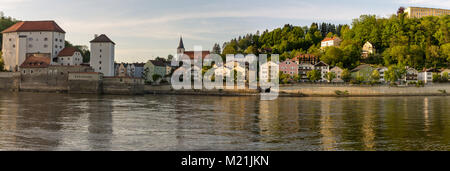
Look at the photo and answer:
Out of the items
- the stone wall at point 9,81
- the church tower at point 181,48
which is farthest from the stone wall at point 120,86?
the church tower at point 181,48

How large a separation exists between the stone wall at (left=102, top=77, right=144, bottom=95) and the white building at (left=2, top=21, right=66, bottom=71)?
1178 centimetres

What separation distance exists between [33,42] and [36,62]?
5.04 m

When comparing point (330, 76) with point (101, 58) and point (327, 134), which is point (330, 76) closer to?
point (101, 58)

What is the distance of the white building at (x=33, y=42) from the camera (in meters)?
60.6

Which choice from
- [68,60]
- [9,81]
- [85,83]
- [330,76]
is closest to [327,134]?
[85,83]

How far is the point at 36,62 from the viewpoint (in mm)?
57969

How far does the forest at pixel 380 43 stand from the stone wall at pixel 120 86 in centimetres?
3219

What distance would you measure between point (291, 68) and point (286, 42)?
2359cm

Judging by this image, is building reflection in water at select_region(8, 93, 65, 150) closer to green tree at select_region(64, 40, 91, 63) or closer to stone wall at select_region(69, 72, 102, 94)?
Result: stone wall at select_region(69, 72, 102, 94)

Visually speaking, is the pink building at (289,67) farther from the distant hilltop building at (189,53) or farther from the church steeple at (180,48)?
the church steeple at (180,48)

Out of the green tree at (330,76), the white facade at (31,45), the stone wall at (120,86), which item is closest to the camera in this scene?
the stone wall at (120,86)

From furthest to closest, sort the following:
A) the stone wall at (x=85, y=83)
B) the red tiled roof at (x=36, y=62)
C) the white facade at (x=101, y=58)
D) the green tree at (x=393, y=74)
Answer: the green tree at (x=393, y=74)
the white facade at (x=101, y=58)
the red tiled roof at (x=36, y=62)
the stone wall at (x=85, y=83)

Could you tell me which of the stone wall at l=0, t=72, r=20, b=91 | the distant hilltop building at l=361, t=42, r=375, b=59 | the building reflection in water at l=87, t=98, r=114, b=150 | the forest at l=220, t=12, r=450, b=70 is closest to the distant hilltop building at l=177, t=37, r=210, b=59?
the forest at l=220, t=12, r=450, b=70
